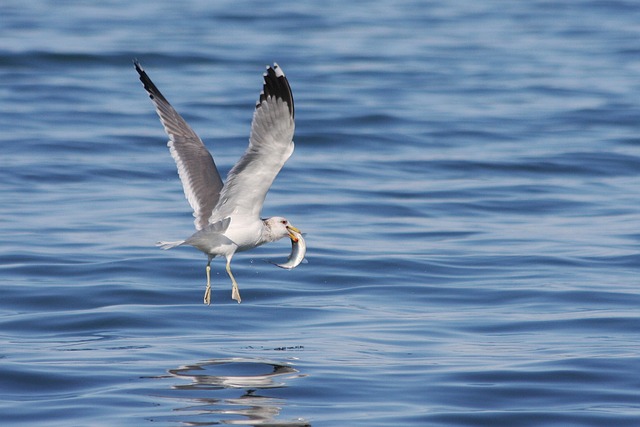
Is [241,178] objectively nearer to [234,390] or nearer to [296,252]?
[296,252]

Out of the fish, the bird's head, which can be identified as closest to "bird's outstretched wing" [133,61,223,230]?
the bird's head

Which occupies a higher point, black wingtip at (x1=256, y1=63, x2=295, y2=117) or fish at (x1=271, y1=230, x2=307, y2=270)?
black wingtip at (x1=256, y1=63, x2=295, y2=117)

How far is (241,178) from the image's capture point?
955 cm

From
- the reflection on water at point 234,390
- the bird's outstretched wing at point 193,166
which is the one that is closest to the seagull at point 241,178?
the bird's outstretched wing at point 193,166

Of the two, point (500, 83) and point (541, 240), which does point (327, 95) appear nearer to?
point (500, 83)

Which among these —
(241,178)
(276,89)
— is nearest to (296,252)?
(241,178)

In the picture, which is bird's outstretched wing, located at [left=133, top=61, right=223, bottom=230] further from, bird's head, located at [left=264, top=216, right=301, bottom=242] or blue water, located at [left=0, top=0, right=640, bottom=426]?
blue water, located at [left=0, top=0, right=640, bottom=426]

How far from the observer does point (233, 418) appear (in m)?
8.39

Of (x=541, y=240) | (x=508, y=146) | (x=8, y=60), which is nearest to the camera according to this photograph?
(x=541, y=240)

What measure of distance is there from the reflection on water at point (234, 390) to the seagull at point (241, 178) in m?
0.93

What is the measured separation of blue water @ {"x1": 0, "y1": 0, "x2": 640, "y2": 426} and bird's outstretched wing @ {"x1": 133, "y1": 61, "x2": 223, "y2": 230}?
120cm

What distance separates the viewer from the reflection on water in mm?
8438

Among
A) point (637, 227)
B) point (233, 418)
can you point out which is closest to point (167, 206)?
point (637, 227)

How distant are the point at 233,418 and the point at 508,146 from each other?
14732mm
